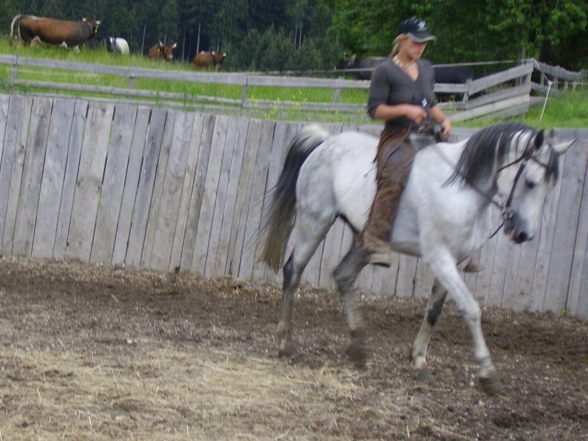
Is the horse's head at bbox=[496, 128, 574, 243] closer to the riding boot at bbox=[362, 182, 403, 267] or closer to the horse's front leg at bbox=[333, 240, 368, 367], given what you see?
the riding boot at bbox=[362, 182, 403, 267]

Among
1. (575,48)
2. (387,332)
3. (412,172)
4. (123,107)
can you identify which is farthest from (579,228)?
(575,48)

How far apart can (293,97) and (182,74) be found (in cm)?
458

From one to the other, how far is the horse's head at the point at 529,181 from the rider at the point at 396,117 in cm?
82

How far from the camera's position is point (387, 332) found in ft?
23.0

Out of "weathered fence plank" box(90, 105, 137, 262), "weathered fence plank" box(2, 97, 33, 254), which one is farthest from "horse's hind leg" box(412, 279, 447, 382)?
"weathered fence plank" box(2, 97, 33, 254)

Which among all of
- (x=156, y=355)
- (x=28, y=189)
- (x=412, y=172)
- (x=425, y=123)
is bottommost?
(x=156, y=355)

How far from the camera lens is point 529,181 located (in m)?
5.11

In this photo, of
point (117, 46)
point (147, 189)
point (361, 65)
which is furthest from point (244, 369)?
point (117, 46)

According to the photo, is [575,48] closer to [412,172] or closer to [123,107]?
[123,107]

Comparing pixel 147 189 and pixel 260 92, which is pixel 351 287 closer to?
pixel 147 189

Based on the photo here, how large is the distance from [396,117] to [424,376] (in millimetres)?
1798

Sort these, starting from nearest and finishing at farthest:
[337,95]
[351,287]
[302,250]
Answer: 1. [351,287]
2. [302,250]
3. [337,95]

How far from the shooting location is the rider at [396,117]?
18.9 ft

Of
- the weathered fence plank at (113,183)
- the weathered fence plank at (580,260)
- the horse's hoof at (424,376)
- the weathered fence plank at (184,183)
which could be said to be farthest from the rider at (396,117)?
the weathered fence plank at (113,183)
